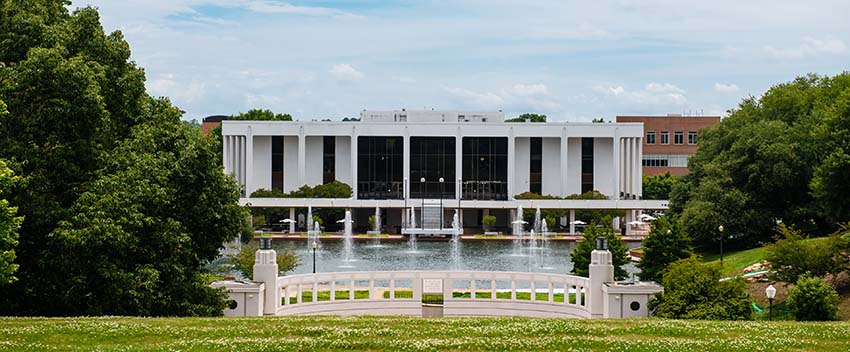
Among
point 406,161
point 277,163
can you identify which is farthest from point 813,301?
point 277,163

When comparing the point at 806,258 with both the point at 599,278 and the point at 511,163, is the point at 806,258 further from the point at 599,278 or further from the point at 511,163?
the point at 511,163

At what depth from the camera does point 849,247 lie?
111 ft

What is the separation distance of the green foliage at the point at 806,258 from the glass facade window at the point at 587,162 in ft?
206

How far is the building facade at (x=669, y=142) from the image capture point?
379 feet

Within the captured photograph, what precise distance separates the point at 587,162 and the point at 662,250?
5749 centimetres

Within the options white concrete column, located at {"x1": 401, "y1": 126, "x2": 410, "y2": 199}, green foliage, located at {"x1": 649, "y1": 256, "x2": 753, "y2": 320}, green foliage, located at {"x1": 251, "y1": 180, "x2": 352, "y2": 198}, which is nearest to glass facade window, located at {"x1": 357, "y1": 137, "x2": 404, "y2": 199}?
white concrete column, located at {"x1": 401, "y1": 126, "x2": 410, "y2": 199}

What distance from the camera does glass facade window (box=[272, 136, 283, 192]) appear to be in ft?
314

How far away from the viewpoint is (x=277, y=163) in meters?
96.0

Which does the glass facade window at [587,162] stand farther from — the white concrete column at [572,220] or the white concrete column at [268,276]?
the white concrete column at [268,276]

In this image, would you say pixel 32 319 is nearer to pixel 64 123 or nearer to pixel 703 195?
pixel 64 123

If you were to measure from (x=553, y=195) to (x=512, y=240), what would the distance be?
21535mm

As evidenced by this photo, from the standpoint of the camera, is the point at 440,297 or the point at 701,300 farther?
the point at 440,297

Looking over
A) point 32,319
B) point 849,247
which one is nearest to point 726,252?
point 849,247

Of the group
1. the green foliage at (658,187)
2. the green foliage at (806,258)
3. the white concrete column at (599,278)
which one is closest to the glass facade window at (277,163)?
the green foliage at (658,187)
